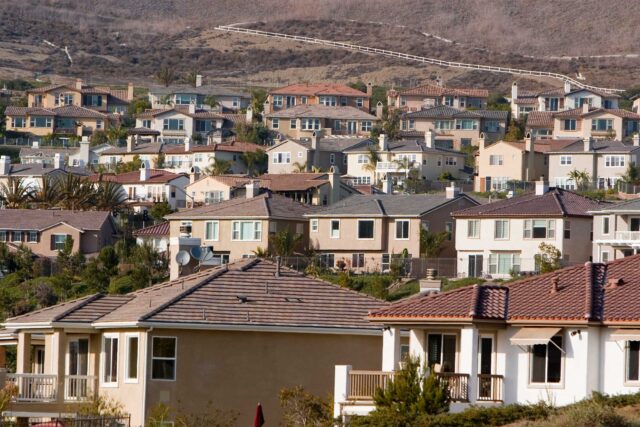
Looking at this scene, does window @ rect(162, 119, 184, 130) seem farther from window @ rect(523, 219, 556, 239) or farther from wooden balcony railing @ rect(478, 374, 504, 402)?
wooden balcony railing @ rect(478, 374, 504, 402)

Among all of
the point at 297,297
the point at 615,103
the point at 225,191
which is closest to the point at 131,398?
the point at 297,297

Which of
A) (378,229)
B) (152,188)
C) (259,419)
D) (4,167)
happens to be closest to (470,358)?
(259,419)

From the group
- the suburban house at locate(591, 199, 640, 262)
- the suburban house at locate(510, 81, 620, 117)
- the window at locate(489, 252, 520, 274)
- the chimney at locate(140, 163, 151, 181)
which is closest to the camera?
the suburban house at locate(591, 199, 640, 262)

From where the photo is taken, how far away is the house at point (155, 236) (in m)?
104

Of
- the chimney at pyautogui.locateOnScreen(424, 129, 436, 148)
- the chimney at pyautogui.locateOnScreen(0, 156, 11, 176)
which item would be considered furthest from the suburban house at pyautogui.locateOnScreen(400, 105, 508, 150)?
the chimney at pyautogui.locateOnScreen(0, 156, 11, 176)

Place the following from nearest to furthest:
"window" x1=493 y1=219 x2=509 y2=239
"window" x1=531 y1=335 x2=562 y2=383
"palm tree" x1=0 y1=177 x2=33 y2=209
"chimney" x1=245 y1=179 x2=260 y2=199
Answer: "window" x1=531 y1=335 x2=562 y2=383, "window" x1=493 y1=219 x2=509 y2=239, "chimney" x1=245 y1=179 x2=260 y2=199, "palm tree" x1=0 y1=177 x2=33 y2=209

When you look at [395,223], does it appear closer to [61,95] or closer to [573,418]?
[573,418]

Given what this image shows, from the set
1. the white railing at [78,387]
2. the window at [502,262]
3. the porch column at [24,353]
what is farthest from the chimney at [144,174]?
the white railing at [78,387]

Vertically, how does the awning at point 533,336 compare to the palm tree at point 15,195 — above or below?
below

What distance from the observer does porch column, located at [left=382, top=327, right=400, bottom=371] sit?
124 feet

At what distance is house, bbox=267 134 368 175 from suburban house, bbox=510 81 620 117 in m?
29.0

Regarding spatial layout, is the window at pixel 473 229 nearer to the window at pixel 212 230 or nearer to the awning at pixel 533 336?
the window at pixel 212 230

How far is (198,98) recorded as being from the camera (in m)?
187

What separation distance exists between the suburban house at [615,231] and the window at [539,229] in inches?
82.3
